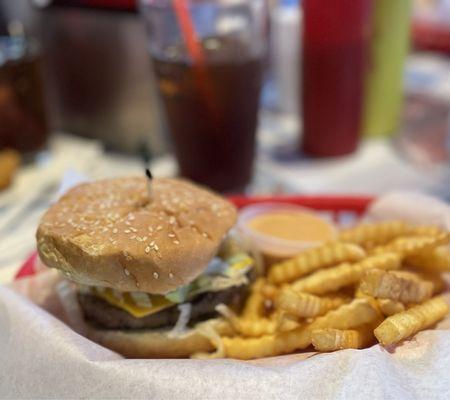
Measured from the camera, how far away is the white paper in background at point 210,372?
2.47 ft

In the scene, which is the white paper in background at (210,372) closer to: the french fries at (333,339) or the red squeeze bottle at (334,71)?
the french fries at (333,339)

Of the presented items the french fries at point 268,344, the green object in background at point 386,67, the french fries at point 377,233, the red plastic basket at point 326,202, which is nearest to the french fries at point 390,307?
the french fries at point 268,344

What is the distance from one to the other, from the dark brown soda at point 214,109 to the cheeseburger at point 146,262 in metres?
0.53

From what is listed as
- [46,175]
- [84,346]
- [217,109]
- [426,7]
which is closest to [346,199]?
[217,109]

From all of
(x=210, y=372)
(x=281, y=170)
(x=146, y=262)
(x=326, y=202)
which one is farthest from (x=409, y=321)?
(x=281, y=170)

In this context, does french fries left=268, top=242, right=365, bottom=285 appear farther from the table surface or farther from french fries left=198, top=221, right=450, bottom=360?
the table surface

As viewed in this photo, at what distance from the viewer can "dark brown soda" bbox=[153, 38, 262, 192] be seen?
Result: 1.55 meters

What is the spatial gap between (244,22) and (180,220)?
0.78 metres

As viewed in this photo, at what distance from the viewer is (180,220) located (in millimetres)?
1014

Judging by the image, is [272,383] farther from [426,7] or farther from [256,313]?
[426,7]

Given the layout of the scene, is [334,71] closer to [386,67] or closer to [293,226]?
[386,67]

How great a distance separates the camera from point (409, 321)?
83 centimetres

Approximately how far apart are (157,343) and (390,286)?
41 centimetres

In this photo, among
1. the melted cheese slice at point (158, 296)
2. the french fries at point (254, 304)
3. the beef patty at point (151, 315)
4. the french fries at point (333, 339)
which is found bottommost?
the french fries at point (254, 304)
